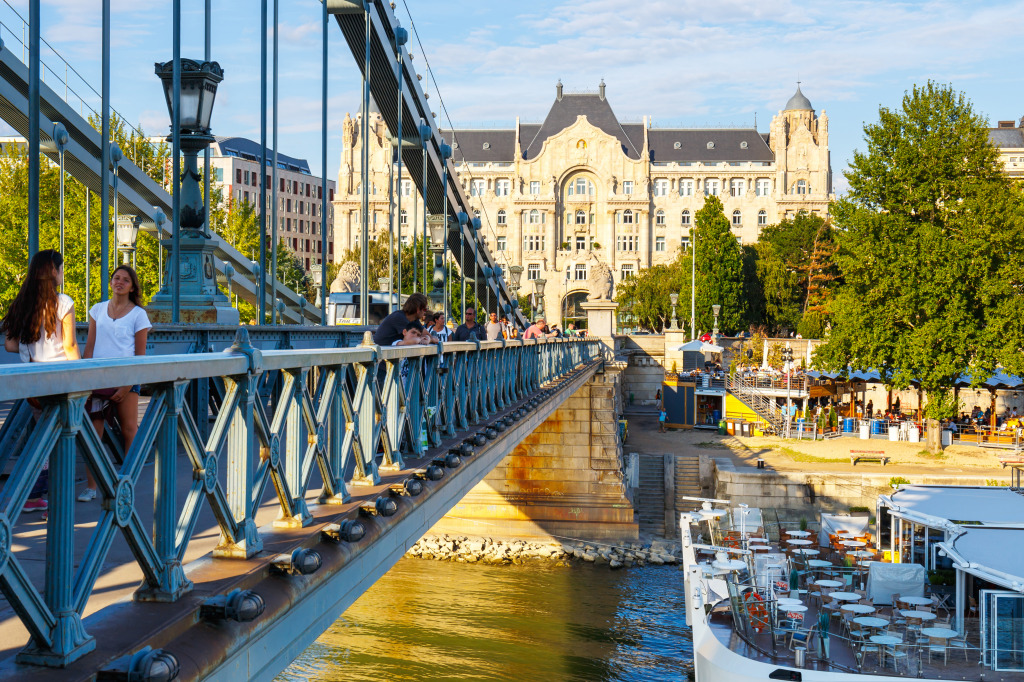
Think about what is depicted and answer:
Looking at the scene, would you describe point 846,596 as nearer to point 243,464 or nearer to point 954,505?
point 954,505

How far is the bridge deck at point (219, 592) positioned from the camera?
131 inches

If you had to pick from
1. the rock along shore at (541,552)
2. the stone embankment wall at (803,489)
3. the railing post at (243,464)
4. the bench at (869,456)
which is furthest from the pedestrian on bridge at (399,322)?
the bench at (869,456)

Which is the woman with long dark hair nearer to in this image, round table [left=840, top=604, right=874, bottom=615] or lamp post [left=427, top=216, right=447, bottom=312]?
round table [left=840, top=604, right=874, bottom=615]

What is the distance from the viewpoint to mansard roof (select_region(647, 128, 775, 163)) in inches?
4284

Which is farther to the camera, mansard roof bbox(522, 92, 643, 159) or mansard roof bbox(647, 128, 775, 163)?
mansard roof bbox(647, 128, 775, 163)

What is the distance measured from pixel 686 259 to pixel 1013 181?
3787cm

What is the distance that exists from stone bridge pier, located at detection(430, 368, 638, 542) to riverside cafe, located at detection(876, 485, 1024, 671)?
11012 mm

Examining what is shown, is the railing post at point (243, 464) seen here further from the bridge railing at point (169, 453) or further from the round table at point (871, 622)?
the round table at point (871, 622)

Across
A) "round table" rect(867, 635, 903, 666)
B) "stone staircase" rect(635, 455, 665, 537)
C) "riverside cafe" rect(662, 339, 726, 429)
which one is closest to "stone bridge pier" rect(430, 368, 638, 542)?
"stone staircase" rect(635, 455, 665, 537)

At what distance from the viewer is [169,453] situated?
3533 mm

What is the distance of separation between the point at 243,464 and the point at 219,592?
62 centimetres

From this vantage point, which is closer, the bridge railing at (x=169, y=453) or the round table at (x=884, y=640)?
the bridge railing at (x=169, y=453)

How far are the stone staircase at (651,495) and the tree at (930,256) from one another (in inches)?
335

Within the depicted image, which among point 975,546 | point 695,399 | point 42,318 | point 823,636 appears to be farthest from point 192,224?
point 695,399
